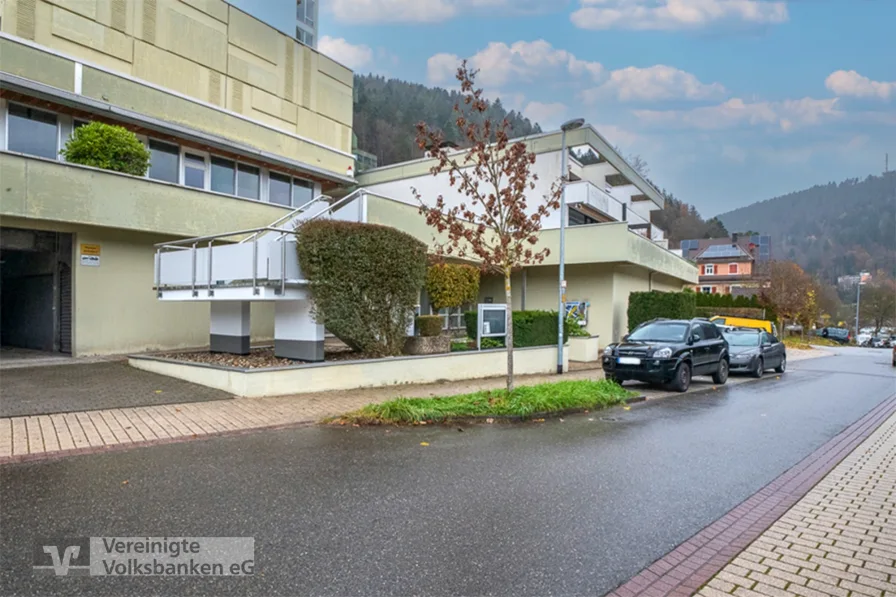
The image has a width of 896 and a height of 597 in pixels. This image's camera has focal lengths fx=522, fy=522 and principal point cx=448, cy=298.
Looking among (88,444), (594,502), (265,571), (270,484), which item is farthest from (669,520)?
(88,444)

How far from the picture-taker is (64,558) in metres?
3.49

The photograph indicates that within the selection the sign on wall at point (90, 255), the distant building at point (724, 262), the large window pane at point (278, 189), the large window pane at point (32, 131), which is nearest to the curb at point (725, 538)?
the sign on wall at point (90, 255)

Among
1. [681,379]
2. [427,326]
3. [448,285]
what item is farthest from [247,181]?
[681,379]

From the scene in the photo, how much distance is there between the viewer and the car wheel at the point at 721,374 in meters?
14.4

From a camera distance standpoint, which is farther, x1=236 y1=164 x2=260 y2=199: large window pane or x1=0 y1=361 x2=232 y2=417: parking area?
x1=236 y1=164 x2=260 y2=199: large window pane

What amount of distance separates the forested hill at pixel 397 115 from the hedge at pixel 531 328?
28669 mm

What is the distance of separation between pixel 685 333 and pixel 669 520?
10.0 m

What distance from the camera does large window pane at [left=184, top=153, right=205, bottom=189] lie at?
1698cm

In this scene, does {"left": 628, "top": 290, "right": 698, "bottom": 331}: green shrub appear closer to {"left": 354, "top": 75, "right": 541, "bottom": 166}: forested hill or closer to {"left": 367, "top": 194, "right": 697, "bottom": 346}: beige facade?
{"left": 367, "top": 194, "right": 697, "bottom": 346}: beige facade

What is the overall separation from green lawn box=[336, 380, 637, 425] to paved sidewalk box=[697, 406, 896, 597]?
4.22 metres

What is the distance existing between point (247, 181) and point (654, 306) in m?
17.8

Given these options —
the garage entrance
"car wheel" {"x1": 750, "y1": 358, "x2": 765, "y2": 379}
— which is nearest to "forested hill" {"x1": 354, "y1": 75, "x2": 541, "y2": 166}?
"car wheel" {"x1": 750, "y1": 358, "x2": 765, "y2": 379}

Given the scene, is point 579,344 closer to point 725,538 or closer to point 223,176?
point 223,176

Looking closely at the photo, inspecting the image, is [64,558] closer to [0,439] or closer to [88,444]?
[88,444]
